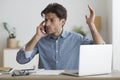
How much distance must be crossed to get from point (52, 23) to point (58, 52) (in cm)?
25

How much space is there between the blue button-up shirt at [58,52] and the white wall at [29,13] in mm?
2941

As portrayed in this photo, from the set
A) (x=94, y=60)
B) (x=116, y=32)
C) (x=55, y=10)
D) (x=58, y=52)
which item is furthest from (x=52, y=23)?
(x=116, y=32)

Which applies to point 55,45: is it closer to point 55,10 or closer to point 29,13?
point 55,10

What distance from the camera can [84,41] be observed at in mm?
2355

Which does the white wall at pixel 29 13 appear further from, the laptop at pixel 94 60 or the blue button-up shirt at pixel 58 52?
the laptop at pixel 94 60

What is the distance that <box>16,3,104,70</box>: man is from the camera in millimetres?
2211

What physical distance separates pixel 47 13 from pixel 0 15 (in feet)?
10.4

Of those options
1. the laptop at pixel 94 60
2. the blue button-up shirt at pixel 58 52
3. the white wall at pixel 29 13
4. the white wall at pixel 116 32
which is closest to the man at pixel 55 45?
the blue button-up shirt at pixel 58 52

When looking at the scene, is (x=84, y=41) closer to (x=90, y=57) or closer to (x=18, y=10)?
(x=90, y=57)

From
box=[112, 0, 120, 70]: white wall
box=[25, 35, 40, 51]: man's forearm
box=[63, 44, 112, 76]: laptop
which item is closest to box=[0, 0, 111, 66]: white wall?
box=[112, 0, 120, 70]: white wall

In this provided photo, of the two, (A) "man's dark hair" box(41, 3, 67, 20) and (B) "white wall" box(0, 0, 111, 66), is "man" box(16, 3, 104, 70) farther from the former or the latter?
(B) "white wall" box(0, 0, 111, 66)

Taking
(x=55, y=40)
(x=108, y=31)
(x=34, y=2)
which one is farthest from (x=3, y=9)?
(x=55, y=40)

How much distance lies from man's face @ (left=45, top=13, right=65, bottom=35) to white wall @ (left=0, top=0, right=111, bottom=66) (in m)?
3.02

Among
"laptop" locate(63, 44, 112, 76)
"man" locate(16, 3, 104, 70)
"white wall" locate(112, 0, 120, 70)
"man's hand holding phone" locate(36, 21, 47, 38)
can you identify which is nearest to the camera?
"laptop" locate(63, 44, 112, 76)
